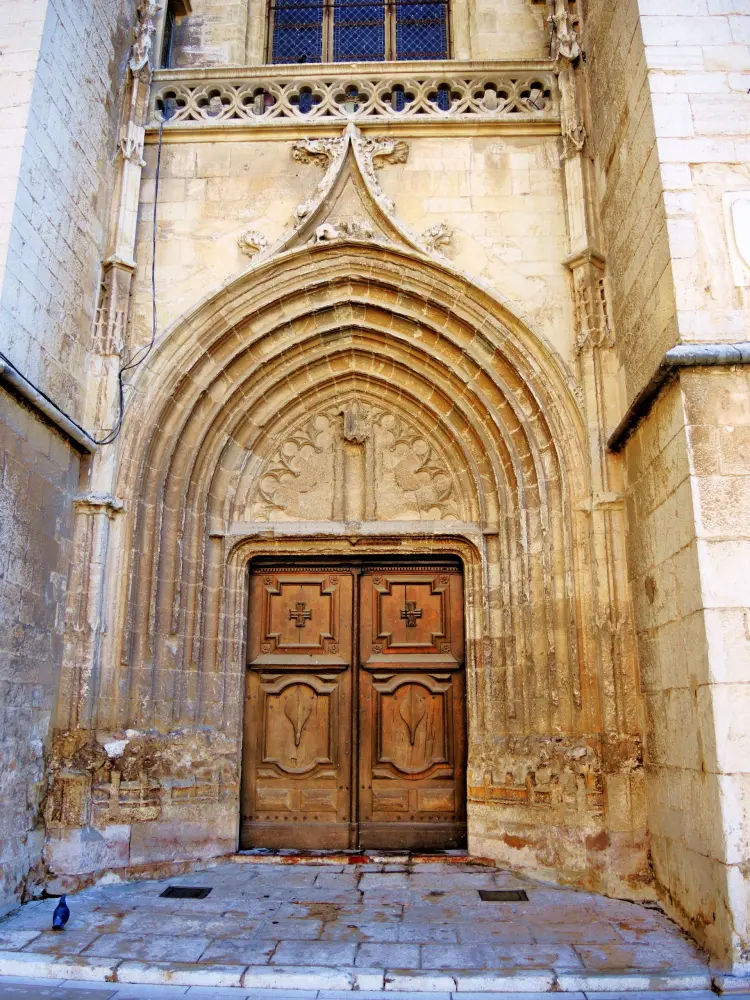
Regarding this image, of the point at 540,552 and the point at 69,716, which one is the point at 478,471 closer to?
the point at 540,552

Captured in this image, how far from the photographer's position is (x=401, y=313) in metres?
6.31

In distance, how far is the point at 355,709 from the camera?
6.12 metres

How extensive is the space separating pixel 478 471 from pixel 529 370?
2.70 feet

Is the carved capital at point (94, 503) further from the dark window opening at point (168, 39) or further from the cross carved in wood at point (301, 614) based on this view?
the dark window opening at point (168, 39)

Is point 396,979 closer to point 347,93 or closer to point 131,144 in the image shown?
point 131,144

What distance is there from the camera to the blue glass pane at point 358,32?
738 centimetres

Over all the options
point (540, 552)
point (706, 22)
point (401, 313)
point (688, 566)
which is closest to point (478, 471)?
point (540, 552)

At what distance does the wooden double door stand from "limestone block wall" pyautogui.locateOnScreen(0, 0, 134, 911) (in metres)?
1.55

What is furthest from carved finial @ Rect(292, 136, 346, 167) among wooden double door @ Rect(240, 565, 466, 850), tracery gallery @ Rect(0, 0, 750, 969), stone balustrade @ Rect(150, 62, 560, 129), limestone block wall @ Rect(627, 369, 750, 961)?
limestone block wall @ Rect(627, 369, 750, 961)

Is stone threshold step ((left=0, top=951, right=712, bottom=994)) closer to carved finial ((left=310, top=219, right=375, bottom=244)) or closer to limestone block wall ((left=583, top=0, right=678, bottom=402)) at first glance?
limestone block wall ((left=583, top=0, right=678, bottom=402))

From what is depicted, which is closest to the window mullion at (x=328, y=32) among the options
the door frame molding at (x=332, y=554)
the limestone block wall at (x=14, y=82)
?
the limestone block wall at (x=14, y=82)

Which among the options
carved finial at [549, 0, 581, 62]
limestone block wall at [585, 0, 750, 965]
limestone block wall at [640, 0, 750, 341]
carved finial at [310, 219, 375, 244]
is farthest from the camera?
carved finial at [549, 0, 581, 62]

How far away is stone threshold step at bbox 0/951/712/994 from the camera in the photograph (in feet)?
11.7

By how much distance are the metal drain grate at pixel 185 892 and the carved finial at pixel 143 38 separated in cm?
572
